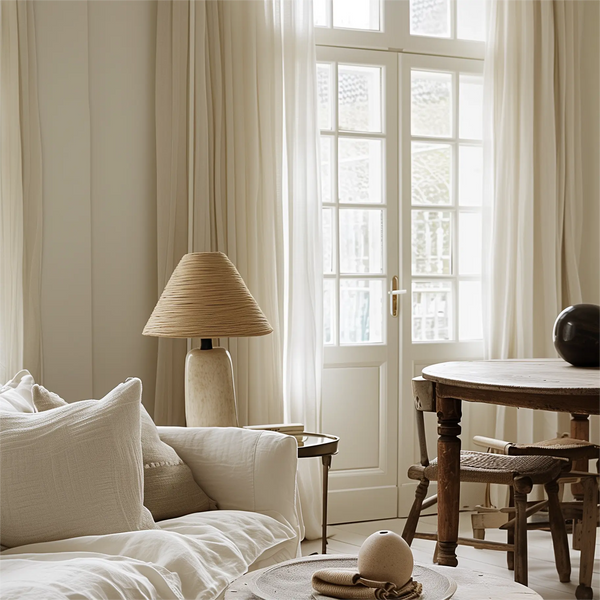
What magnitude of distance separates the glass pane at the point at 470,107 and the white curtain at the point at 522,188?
0.13 meters

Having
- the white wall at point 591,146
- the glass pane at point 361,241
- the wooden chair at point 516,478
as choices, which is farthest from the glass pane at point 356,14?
the wooden chair at point 516,478

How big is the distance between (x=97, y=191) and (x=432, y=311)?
6.07 ft

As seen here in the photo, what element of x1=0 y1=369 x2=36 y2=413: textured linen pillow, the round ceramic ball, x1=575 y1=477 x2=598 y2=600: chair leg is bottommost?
x1=575 y1=477 x2=598 y2=600: chair leg

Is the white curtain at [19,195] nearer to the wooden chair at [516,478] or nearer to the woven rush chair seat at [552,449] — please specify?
the wooden chair at [516,478]

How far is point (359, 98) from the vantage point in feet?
14.4

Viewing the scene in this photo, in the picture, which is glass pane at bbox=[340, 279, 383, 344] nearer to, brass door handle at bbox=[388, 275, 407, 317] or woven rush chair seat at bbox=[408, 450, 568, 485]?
brass door handle at bbox=[388, 275, 407, 317]

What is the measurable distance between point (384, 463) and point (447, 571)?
9.17 feet

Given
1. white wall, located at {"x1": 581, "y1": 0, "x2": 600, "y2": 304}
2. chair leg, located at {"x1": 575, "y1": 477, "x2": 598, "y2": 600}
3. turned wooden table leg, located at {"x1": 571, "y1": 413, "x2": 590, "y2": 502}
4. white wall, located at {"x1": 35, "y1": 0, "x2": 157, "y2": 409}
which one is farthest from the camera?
white wall, located at {"x1": 581, "y1": 0, "x2": 600, "y2": 304}

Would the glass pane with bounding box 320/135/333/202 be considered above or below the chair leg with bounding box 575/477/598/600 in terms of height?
above

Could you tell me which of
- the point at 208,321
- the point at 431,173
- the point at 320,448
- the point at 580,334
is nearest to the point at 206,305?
the point at 208,321

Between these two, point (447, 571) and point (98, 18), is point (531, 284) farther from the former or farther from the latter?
point (447, 571)

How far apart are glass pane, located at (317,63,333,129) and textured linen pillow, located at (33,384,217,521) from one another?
2.13 metres

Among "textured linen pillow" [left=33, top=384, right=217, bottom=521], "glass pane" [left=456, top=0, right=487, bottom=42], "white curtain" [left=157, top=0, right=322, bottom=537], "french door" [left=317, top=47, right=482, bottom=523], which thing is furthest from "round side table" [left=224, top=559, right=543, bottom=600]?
"glass pane" [left=456, top=0, right=487, bottom=42]

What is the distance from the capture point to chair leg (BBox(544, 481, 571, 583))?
3.21m
